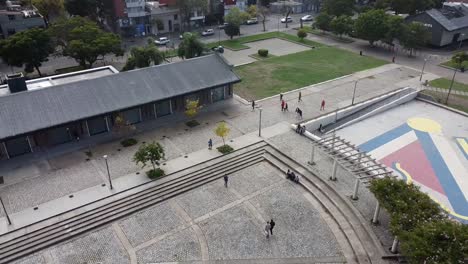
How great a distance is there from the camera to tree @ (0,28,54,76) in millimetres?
53500

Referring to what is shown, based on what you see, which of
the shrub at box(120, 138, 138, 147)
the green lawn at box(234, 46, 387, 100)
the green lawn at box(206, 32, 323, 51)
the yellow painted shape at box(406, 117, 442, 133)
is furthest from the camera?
the green lawn at box(206, 32, 323, 51)

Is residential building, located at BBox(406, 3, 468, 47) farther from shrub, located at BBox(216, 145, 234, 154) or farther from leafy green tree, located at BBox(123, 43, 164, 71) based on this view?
shrub, located at BBox(216, 145, 234, 154)

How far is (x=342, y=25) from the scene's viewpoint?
78.6m

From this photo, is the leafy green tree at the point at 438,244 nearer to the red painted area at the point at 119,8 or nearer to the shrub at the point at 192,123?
the shrub at the point at 192,123

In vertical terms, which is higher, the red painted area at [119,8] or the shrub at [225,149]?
the red painted area at [119,8]

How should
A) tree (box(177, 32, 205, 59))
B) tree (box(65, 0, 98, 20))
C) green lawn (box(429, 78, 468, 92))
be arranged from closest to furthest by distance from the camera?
green lawn (box(429, 78, 468, 92))
tree (box(177, 32, 205, 59))
tree (box(65, 0, 98, 20))

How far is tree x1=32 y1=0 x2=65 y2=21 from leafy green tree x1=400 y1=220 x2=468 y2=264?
76.5m

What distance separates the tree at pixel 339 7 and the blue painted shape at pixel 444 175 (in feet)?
176

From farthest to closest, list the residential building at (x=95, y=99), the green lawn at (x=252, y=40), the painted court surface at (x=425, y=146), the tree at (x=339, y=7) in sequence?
the tree at (x=339, y=7), the green lawn at (x=252, y=40), the residential building at (x=95, y=99), the painted court surface at (x=425, y=146)

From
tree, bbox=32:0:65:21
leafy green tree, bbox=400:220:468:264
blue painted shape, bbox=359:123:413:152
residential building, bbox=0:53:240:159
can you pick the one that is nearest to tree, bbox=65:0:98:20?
tree, bbox=32:0:65:21

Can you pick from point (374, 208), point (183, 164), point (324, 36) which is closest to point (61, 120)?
point (183, 164)

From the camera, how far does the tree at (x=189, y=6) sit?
278 ft

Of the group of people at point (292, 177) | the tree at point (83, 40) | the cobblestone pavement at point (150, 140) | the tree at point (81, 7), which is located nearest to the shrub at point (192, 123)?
the cobblestone pavement at point (150, 140)

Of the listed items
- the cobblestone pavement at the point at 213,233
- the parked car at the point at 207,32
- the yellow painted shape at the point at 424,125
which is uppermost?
the parked car at the point at 207,32
